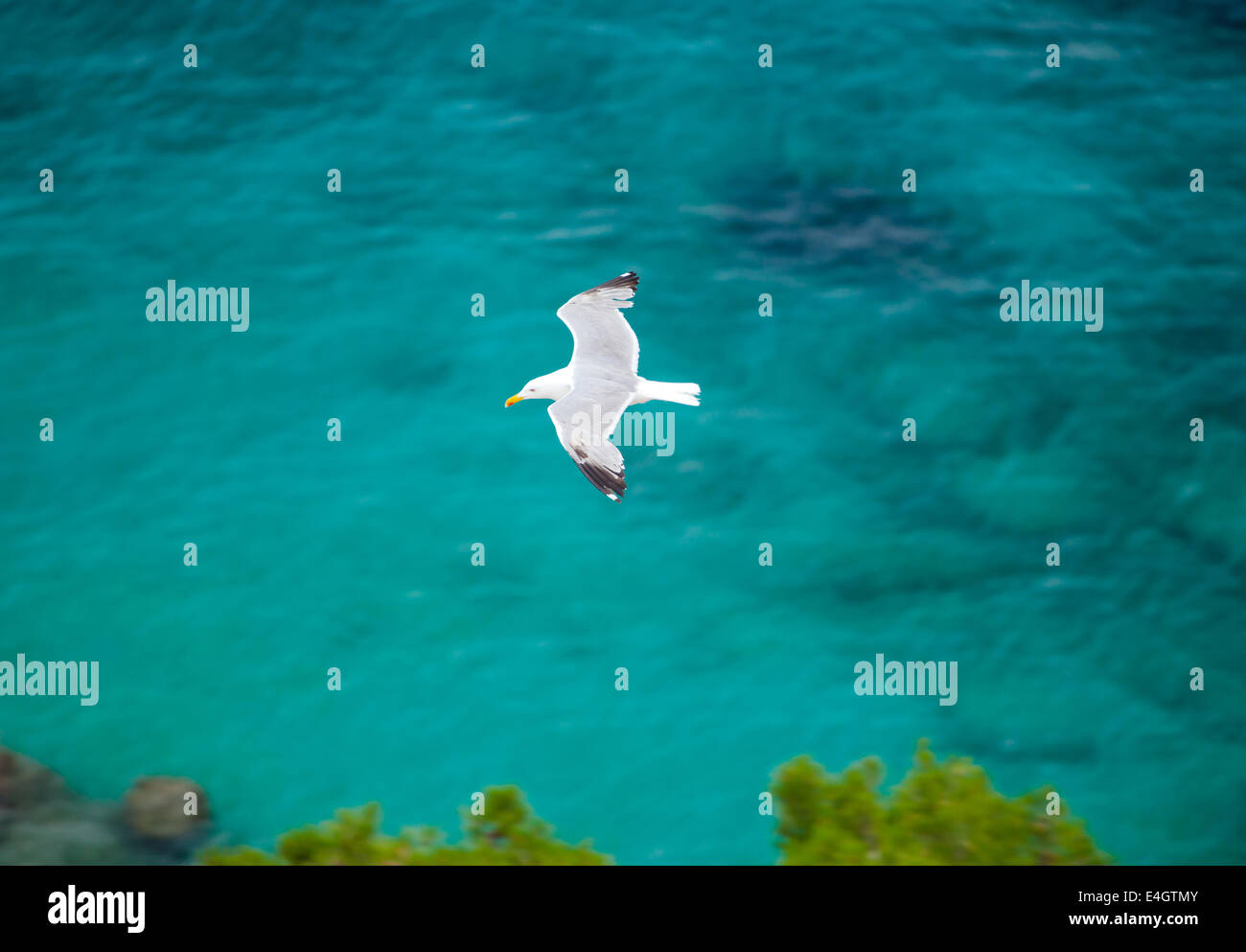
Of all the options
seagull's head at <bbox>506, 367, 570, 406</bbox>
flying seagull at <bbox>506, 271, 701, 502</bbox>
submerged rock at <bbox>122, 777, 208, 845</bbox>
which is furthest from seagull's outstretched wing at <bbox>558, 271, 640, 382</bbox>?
submerged rock at <bbox>122, 777, 208, 845</bbox>

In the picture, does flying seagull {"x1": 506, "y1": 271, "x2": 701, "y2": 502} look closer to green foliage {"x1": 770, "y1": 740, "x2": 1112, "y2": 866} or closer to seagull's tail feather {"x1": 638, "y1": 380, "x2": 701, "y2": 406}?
seagull's tail feather {"x1": 638, "y1": 380, "x2": 701, "y2": 406}

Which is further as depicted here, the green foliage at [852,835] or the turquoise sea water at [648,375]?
the turquoise sea water at [648,375]

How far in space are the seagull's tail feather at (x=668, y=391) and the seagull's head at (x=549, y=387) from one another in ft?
2.98

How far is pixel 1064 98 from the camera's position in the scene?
2589 cm

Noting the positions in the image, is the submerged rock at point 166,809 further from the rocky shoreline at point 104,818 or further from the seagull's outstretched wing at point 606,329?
the seagull's outstretched wing at point 606,329

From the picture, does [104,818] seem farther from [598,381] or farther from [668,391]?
[668,391]

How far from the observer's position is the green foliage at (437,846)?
12.0 meters

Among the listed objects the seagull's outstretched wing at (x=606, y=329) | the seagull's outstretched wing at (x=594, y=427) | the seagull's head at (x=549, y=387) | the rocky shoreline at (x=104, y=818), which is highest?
the seagull's outstretched wing at (x=606, y=329)

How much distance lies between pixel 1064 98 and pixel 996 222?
2982mm

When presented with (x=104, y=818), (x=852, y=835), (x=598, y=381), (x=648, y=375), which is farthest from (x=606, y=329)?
(x=104, y=818)

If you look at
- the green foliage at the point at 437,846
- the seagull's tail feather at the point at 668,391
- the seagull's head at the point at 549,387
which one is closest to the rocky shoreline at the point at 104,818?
the green foliage at the point at 437,846

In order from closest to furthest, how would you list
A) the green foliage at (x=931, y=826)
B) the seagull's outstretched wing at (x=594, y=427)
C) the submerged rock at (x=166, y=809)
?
1. the green foliage at (x=931, y=826)
2. the seagull's outstretched wing at (x=594, y=427)
3. the submerged rock at (x=166, y=809)
